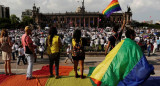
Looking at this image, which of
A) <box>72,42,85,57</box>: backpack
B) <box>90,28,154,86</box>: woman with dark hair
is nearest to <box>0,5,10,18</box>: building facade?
<box>72,42,85,57</box>: backpack

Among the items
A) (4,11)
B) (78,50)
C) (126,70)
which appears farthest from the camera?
(4,11)

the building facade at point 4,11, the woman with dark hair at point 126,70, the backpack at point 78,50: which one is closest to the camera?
the woman with dark hair at point 126,70

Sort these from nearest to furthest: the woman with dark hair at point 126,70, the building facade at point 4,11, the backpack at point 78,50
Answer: the woman with dark hair at point 126,70 → the backpack at point 78,50 → the building facade at point 4,11

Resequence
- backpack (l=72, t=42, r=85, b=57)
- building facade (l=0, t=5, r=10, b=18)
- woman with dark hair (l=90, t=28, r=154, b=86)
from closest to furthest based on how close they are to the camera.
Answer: woman with dark hair (l=90, t=28, r=154, b=86) → backpack (l=72, t=42, r=85, b=57) → building facade (l=0, t=5, r=10, b=18)

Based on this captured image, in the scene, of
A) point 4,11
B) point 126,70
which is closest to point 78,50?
point 126,70

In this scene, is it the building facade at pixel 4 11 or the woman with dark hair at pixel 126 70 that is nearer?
the woman with dark hair at pixel 126 70

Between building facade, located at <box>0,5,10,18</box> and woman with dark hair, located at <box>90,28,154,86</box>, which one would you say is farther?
building facade, located at <box>0,5,10,18</box>

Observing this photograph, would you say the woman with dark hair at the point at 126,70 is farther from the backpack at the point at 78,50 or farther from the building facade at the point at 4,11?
the building facade at the point at 4,11

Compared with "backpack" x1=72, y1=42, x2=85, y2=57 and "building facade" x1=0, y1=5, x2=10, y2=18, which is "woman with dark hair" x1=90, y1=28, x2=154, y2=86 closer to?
"backpack" x1=72, y1=42, x2=85, y2=57

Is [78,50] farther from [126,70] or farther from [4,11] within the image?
[4,11]

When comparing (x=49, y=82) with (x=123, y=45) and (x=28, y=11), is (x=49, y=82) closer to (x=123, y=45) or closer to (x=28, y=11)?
(x=123, y=45)

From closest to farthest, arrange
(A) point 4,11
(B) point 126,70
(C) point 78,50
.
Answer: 1. (B) point 126,70
2. (C) point 78,50
3. (A) point 4,11

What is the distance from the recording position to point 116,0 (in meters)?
6.50

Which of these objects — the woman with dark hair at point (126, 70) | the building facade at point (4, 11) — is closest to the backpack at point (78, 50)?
the woman with dark hair at point (126, 70)
